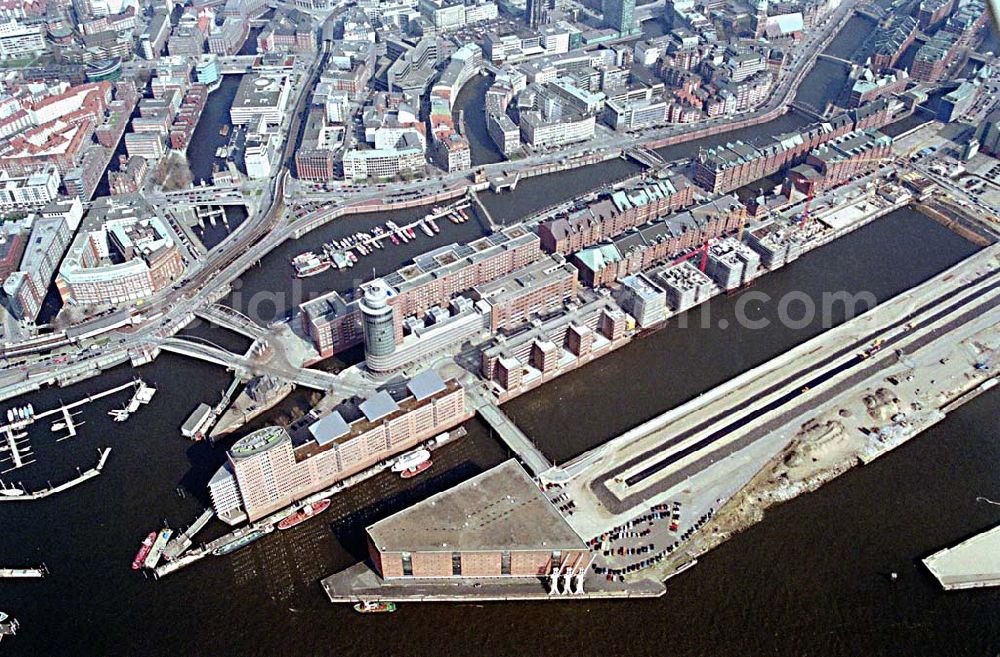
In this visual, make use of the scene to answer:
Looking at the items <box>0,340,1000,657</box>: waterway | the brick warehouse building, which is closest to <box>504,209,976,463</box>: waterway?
<box>0,340,1000,657</box>: waterway

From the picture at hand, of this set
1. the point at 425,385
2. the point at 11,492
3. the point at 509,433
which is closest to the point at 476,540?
the point at 509,433

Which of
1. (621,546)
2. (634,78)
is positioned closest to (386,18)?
(634,78)

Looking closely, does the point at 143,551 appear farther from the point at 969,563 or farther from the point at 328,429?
the point at 969,563

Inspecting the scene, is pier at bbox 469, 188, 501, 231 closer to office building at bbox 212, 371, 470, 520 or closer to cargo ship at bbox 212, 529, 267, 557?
office building at bbox 212, 371, 470, 520

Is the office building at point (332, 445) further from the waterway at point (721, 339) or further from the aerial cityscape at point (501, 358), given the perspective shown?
the waterway at point (721, 339)

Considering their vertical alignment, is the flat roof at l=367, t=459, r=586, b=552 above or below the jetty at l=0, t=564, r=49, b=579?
above

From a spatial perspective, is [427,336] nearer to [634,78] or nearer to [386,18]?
[634,78]
